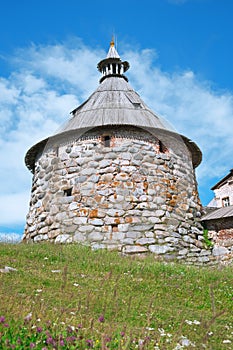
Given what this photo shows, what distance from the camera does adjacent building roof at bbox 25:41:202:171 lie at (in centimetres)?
1272

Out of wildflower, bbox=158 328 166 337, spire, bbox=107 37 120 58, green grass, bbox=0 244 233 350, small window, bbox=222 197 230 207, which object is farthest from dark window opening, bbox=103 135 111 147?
small window, bbox=222 197 230 207

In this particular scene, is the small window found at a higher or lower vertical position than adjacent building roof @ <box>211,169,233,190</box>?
lower

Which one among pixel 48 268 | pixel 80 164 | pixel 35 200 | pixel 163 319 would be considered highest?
pixel 80 164

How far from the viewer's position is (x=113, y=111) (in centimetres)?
1304

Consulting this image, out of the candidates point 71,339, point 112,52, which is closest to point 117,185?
point 112,52

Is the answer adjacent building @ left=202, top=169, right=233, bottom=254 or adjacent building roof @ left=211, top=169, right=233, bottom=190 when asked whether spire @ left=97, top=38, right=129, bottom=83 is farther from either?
adjacent building roof @ left=211, top=169, right=233, bottom=190

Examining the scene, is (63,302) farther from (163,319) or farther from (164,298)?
(164,298)

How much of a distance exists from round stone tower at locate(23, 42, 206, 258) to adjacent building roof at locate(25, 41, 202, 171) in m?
0.04

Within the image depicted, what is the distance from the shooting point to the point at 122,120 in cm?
1251

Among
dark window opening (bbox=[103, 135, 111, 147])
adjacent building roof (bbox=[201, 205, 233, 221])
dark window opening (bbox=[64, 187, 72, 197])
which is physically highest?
dark window opening (bbox=[103, 135, 111, 147])

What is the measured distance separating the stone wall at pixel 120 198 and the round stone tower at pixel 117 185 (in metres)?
0.03

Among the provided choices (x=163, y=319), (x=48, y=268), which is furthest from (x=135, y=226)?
(x=163, y=319)

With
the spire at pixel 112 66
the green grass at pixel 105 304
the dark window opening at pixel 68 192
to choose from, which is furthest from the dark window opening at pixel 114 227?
the spire at pixel 112 66

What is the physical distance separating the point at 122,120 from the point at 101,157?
1.37 metres
